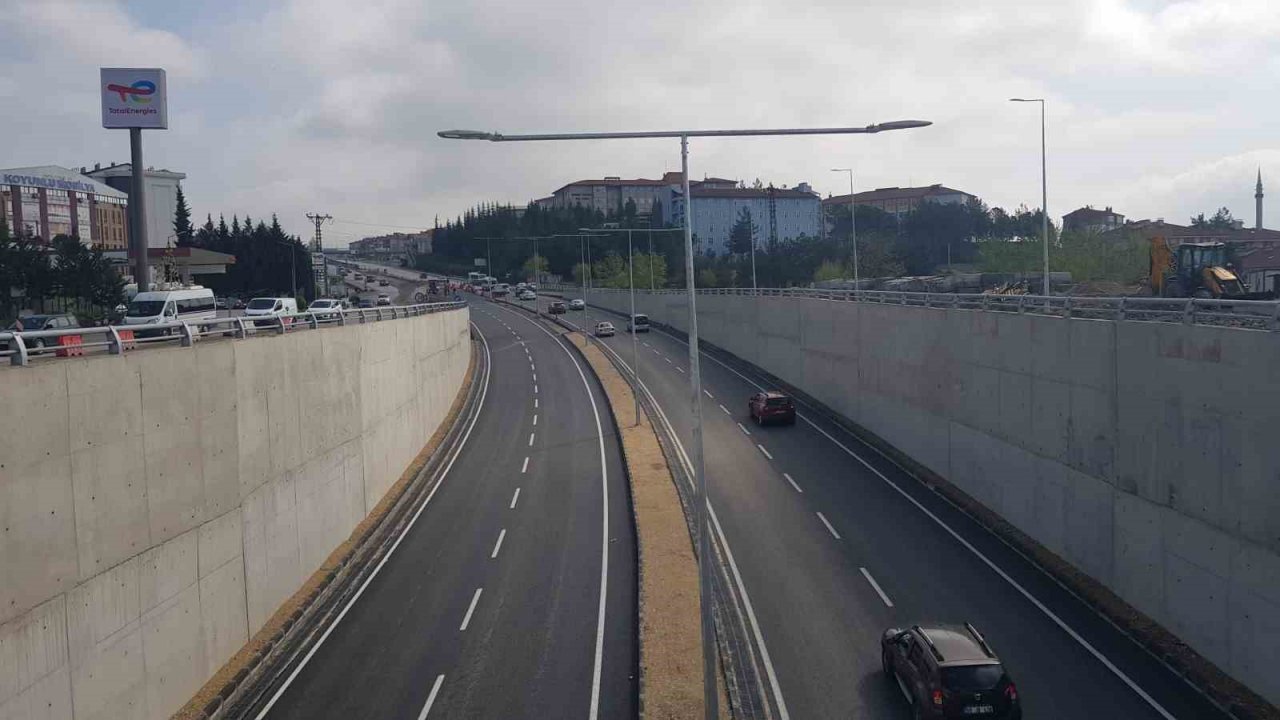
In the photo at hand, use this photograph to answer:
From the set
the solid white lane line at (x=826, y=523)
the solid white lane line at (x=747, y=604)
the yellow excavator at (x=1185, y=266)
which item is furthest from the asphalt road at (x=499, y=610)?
the yellow excavator at (x=1185, y=266)

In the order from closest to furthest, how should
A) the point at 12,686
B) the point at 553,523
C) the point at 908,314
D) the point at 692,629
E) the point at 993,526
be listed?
the point at 12,686 → the point at 692,629 → the point at 993,526 → the point at 553,523 → the point at 908,314

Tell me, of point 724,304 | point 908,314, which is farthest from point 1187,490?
point 724,304

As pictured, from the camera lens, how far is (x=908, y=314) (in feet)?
115

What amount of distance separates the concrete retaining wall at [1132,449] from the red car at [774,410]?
8954mm

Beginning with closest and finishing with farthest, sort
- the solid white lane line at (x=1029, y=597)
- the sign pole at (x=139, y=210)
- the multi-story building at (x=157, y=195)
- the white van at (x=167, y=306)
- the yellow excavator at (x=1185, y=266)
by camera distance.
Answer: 1. the solid white lane line at (x=1029, y=597)
2. the white van at (x=167, y=306)
3. the yellow excavator at (x=1185, y=266)
4. the sign pole at (x=139, y=210)
5. the multi-story building at (x=157, y=195)

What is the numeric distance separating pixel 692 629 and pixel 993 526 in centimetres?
1094

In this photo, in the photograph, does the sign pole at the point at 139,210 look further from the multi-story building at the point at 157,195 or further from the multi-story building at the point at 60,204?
the multi-story building at the point at 157,195

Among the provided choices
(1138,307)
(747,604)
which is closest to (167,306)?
(747,604)

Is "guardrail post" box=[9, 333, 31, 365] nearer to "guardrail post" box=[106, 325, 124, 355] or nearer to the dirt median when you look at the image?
"guardrail post" box=[106, 325, 124, 355]

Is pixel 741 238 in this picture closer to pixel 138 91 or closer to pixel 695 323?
pixel 138 91

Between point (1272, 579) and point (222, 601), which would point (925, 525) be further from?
point (222, 601)

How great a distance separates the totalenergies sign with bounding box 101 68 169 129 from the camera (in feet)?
201

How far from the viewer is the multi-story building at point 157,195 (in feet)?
393

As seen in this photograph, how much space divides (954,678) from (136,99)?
64.2m
